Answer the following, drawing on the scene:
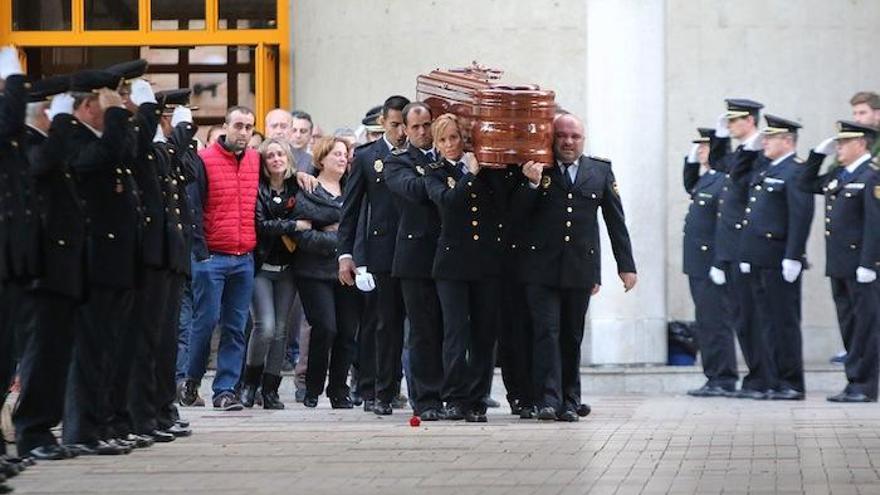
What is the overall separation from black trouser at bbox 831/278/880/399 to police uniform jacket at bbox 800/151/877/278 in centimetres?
17

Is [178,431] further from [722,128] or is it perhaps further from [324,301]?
[722,128]

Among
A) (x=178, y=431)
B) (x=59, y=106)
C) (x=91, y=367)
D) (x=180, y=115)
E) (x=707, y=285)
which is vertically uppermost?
(x=59, y=106)

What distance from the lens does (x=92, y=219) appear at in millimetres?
13266

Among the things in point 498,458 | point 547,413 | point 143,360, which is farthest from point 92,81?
point 547,413

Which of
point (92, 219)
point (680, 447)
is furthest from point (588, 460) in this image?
point (92, 219)

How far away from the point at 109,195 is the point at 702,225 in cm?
847

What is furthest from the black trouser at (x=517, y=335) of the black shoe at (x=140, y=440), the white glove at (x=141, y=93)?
the white glove at (x=141, y=93)

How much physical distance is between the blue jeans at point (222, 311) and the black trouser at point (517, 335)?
91.3 inches

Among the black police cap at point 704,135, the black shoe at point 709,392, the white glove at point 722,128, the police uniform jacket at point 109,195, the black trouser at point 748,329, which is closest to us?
the police uniform jacket at point 109,195

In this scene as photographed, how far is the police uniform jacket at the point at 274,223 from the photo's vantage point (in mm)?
17906

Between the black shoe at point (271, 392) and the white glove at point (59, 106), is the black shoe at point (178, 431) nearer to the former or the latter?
the white glove at point (59, 106)

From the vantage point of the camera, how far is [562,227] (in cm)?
1591

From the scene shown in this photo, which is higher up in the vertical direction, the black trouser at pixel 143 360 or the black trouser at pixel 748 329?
the black trouser at pixel 143 360

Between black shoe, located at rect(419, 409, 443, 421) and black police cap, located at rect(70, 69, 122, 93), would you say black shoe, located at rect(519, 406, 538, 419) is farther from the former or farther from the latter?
black police cap, located at rect(70, 69, 122, 93)
